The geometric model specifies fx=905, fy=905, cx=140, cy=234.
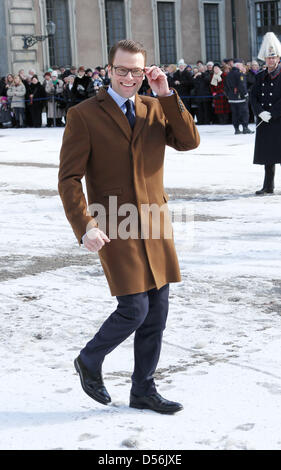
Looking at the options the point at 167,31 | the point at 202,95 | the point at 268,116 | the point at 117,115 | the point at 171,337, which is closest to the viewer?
the point at 117,115

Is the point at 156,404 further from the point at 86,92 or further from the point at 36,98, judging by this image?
the point at 36,98

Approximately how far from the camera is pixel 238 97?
1977 cm

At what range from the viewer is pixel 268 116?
10523 mm

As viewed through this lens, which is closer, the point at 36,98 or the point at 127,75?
the point at 127,75

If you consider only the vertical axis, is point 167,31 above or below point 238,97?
above

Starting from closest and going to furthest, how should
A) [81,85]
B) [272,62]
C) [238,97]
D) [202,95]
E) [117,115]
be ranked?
[117,115] → [272,62] → [238,97] → [202,95] → [81,85]

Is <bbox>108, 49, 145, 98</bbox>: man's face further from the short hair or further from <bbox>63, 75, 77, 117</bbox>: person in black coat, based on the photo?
<bbox>63, 75, 77, 117</bbox>: person in black coat

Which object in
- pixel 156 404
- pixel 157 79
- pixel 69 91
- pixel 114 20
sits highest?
pixel 114 20

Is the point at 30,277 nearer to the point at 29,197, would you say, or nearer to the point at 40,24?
the point at 29,197

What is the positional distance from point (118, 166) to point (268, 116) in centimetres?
697

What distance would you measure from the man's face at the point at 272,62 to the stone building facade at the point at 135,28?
23150 mm

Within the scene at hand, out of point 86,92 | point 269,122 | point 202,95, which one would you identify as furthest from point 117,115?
point 86,92

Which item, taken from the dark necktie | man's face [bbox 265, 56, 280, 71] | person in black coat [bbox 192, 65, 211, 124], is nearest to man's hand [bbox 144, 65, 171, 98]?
the dark necktie

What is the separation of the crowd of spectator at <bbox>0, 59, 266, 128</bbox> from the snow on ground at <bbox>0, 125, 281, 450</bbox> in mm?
12852
